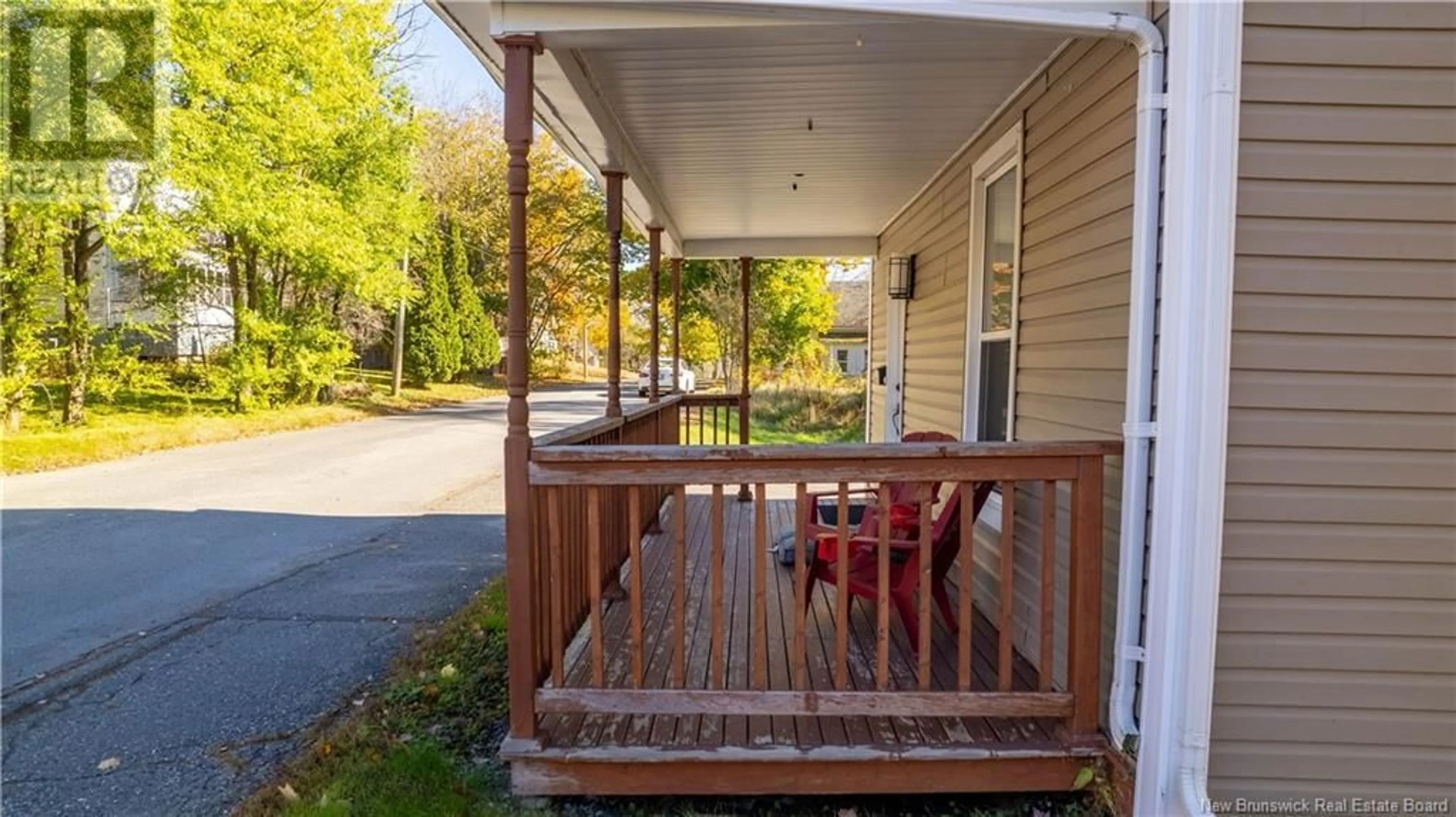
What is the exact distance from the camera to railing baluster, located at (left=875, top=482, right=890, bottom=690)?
96.1 inches

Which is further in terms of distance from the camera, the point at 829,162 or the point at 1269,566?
Result: the point at 829,162

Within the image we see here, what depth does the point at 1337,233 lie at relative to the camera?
2145 mm

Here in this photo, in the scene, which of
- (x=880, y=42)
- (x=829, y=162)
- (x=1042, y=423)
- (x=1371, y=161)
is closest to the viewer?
(x=1371, y=161)

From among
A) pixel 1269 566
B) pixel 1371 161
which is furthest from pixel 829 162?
pixel 1269 566

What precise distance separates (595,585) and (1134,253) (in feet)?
6.52

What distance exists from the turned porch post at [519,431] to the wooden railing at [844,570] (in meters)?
0.03

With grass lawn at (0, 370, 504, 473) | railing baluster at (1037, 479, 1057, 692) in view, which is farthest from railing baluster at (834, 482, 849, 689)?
grass lawn at (0, 370, 504, 473)

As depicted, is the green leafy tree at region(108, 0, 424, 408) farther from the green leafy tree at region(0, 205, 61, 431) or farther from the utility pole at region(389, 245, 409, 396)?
the utility pole at region(389, 245, 409, 396)

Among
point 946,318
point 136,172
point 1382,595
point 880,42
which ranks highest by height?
point 136,172

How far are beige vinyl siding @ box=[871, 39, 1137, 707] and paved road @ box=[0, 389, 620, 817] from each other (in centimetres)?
298

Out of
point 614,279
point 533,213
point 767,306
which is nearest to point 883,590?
point 614,279

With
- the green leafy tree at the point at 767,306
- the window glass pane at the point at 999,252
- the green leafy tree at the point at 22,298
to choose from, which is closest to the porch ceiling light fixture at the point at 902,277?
the window glass pane at the point at 999,252

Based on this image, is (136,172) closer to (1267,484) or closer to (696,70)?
(696,70)

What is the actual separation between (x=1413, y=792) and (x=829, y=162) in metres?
3.89
